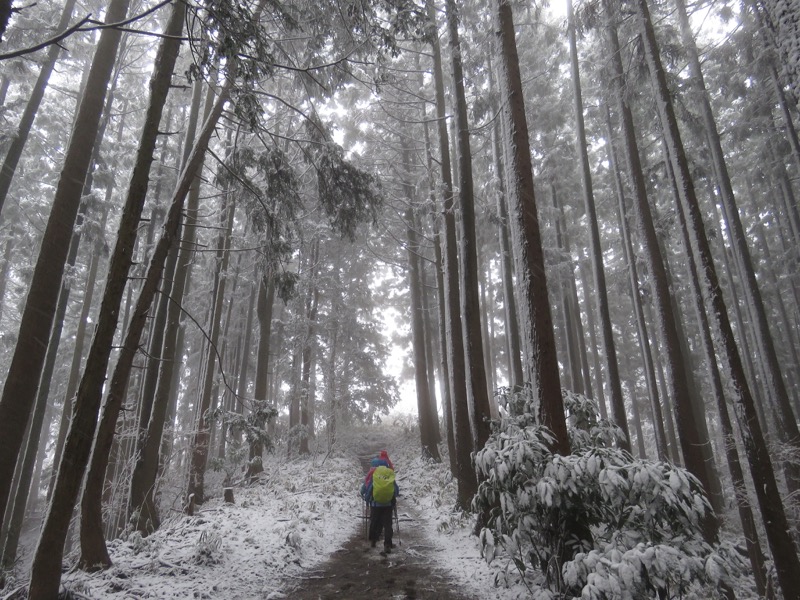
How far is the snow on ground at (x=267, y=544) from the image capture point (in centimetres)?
547

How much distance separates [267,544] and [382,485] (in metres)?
2.28

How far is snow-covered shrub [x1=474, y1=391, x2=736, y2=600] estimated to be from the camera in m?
3.50

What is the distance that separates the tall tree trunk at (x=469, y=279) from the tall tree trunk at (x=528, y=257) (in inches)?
113

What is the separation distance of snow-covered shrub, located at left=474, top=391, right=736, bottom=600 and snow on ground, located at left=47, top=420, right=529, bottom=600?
715mm

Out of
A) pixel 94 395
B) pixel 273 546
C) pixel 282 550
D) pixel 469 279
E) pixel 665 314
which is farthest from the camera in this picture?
pixel 665 314

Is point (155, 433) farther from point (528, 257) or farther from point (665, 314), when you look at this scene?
point (665, 314)

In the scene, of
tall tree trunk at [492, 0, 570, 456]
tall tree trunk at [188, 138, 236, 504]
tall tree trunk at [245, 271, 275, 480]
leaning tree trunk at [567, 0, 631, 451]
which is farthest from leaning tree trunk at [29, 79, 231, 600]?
leaning tree trunk at [567, 0, 631, 451]

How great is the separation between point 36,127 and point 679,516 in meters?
21.9

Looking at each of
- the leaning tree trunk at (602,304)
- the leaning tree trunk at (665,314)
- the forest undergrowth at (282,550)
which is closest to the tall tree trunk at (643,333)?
the leaning tree trunk at (602,304)

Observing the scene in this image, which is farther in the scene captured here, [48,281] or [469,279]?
[469,279]

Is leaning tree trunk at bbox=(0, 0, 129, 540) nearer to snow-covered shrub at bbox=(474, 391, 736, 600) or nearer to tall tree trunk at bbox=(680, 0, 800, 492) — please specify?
snow-covered shrub at bbox=(474, 391, 736, 600)

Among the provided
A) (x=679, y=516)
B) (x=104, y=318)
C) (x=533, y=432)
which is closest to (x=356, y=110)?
(x=104, y=318)

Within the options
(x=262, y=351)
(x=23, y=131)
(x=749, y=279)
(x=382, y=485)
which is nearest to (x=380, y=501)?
(x=382, y=485)

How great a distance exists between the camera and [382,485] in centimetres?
845
